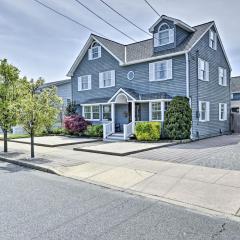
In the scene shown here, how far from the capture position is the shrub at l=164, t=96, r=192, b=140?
1673cm

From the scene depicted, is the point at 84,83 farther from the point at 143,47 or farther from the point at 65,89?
the point at 65,89

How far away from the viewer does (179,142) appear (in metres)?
16.1

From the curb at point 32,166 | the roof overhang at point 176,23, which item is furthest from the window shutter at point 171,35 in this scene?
the curb at point 32,166

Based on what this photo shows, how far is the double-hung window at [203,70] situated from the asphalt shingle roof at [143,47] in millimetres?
1739

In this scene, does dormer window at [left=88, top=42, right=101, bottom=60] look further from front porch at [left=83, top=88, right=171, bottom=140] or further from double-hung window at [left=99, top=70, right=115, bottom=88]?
front porch at [left=83, top=88, right=171, bottom=140]

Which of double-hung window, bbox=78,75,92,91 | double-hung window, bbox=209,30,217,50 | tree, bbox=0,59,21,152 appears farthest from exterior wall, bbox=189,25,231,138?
tree, bbox=0,59,21,152

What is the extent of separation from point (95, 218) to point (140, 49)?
1859cm

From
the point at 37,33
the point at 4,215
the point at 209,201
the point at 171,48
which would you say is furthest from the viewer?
the point at 171,48

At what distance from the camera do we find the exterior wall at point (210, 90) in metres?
18.1

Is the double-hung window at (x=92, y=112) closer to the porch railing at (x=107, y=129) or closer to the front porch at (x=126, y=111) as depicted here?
the front porch at (x=126, y=111)

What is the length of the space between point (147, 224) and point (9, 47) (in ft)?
46.7

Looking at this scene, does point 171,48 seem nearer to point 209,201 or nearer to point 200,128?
point 200,128

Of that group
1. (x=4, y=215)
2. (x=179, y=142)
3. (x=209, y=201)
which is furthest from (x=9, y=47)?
(x=209, y=201)

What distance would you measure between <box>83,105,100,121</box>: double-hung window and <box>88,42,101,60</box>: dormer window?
439 centimetres
